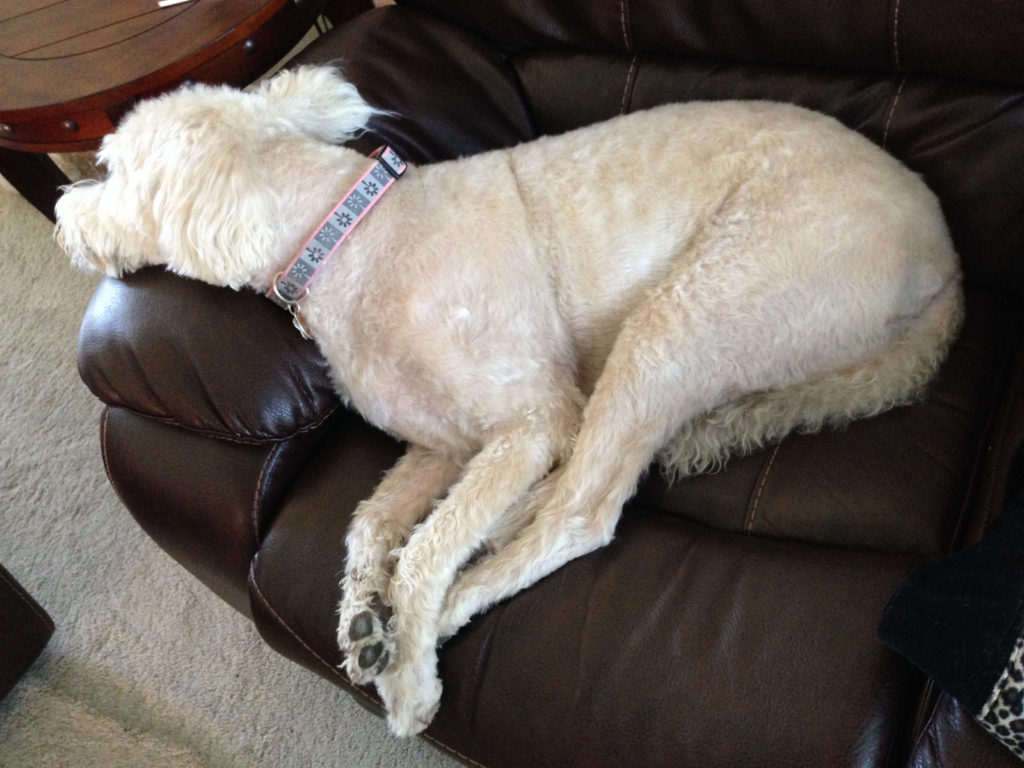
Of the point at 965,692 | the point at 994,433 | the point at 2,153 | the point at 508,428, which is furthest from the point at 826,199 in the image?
the point at 2,153

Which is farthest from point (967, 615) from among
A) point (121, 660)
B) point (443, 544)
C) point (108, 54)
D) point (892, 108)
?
point (108, 54)

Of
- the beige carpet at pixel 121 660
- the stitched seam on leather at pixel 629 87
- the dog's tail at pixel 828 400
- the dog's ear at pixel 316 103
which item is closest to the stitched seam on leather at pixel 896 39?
the dog's tail at pixel 828 400

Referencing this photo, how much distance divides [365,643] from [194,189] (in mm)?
767

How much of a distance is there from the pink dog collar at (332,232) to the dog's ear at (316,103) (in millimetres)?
211

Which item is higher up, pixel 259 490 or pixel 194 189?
pixel 194 189

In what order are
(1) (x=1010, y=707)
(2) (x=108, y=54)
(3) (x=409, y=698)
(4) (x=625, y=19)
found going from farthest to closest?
(2) (x=108, y=54)
(4) (x=625, y=19)
(3) (x=409, y=698)
(1) (x=1010, y=707)

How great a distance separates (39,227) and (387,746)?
2388 mm

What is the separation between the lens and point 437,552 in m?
1.17

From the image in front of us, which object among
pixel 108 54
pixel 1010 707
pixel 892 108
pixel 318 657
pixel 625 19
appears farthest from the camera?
pixel 108 54

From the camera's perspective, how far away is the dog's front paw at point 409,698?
1106mm

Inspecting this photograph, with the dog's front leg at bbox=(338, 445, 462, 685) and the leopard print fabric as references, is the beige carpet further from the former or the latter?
the leopard print fabric

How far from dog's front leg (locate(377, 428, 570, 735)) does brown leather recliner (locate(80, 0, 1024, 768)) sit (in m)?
0.05

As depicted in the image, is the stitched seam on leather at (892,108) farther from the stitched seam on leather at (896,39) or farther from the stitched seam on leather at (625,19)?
the stitched seam on leather at (625,19)

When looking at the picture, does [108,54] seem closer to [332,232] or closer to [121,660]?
[332,232]
